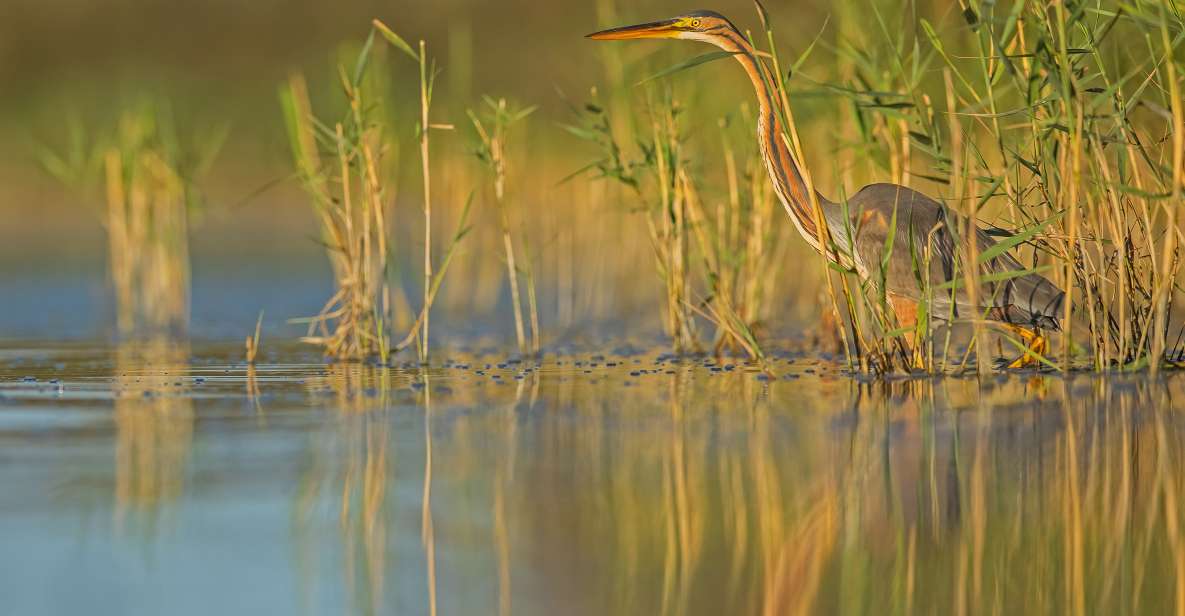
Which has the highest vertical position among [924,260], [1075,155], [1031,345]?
[1075,155]

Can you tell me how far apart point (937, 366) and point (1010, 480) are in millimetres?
2248

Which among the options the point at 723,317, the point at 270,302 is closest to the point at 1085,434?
the point at 723,317

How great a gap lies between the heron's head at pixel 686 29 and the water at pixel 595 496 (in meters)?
1.66

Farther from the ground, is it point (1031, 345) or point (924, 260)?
point (924, 260)

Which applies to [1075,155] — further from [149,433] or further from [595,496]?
[149,433]

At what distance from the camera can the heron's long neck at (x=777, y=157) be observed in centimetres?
702

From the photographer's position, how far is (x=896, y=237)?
695cm

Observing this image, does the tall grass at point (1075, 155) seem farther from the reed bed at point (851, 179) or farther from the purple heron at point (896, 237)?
the purple heron at point (896, 237)

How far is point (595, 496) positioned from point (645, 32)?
3420 millimetres

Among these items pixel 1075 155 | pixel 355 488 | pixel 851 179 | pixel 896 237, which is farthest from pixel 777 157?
pixel 355 488

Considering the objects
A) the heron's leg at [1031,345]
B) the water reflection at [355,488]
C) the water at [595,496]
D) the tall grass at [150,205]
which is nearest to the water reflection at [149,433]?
the water at [595,496]

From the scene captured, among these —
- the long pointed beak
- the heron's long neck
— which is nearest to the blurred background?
the long pointed beak

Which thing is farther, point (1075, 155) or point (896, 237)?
point (896, 237)

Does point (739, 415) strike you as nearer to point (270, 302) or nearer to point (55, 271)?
point (270, 302)
